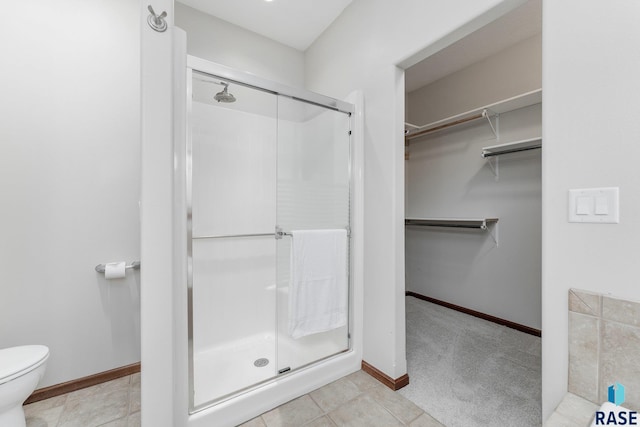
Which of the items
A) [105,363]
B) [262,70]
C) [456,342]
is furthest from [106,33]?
[456,342]

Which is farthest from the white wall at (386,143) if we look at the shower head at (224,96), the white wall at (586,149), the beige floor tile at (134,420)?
the beige floor tile at (134,420)

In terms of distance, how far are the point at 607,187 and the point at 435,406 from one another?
1.39 meters

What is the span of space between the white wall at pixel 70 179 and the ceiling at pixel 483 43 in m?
2.69

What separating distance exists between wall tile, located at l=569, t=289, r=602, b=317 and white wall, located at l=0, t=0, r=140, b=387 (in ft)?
7.87

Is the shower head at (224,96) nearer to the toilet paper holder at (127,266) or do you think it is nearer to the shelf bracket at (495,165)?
the toilet paper holder at (127,266)

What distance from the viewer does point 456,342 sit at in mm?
2324

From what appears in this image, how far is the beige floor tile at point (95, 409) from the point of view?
57.2 inches

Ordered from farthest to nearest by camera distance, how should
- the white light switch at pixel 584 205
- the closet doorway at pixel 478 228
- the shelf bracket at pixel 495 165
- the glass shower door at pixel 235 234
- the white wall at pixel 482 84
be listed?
the shelf bracket at pixel 495 165, the white wall at pixel 482 84, the glass shower door at pixel 235 234, the closet doorway at pixel 478 228, the white light switch at pixel 584 205

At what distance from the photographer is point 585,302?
974mm

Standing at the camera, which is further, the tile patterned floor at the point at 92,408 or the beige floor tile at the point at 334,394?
the beige floor tile at the point at 334,394

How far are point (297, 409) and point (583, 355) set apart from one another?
53.5 inches

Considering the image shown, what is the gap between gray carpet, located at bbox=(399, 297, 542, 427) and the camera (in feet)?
4.92

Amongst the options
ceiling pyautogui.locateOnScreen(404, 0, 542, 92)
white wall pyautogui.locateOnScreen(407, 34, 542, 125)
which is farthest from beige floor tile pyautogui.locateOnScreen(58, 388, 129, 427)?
white wall pyautogui.locateOnScreen(407, 34, 542, 125)

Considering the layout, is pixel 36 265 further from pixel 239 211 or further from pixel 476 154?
pixel 476 154
